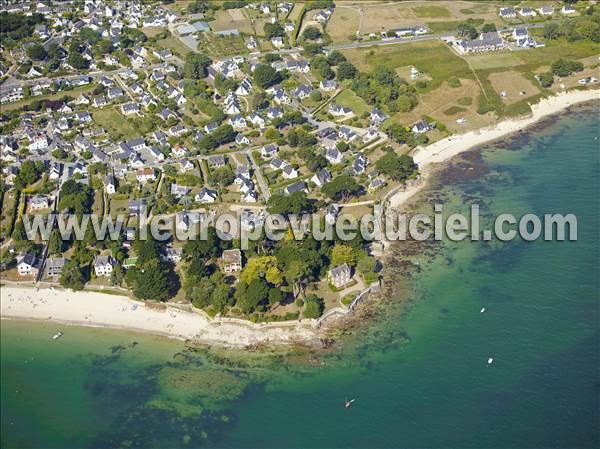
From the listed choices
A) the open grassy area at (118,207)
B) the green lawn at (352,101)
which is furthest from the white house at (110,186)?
the green lawn at (352,101)

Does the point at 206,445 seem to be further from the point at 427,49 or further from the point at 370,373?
the point at 427,49

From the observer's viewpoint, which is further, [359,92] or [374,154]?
[359,92]

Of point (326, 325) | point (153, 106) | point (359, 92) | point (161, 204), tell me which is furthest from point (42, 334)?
point (359, 92)

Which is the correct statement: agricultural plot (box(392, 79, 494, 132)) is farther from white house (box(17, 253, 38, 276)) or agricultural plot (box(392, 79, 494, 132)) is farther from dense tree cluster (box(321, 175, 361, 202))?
white house (box(17, 253, 38, 276))

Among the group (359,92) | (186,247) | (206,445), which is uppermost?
(359,92)

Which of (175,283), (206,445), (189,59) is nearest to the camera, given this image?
(206,445)

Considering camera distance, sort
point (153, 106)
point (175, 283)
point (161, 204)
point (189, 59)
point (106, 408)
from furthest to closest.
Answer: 1. point (189, 59)
2. point (153, 106)
3. point (161, 204)
4. point (175, 283)
5. point (106, 408)

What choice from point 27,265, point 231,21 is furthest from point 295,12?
point 27,265

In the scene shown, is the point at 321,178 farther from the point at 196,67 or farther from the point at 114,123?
the point at 196,67
